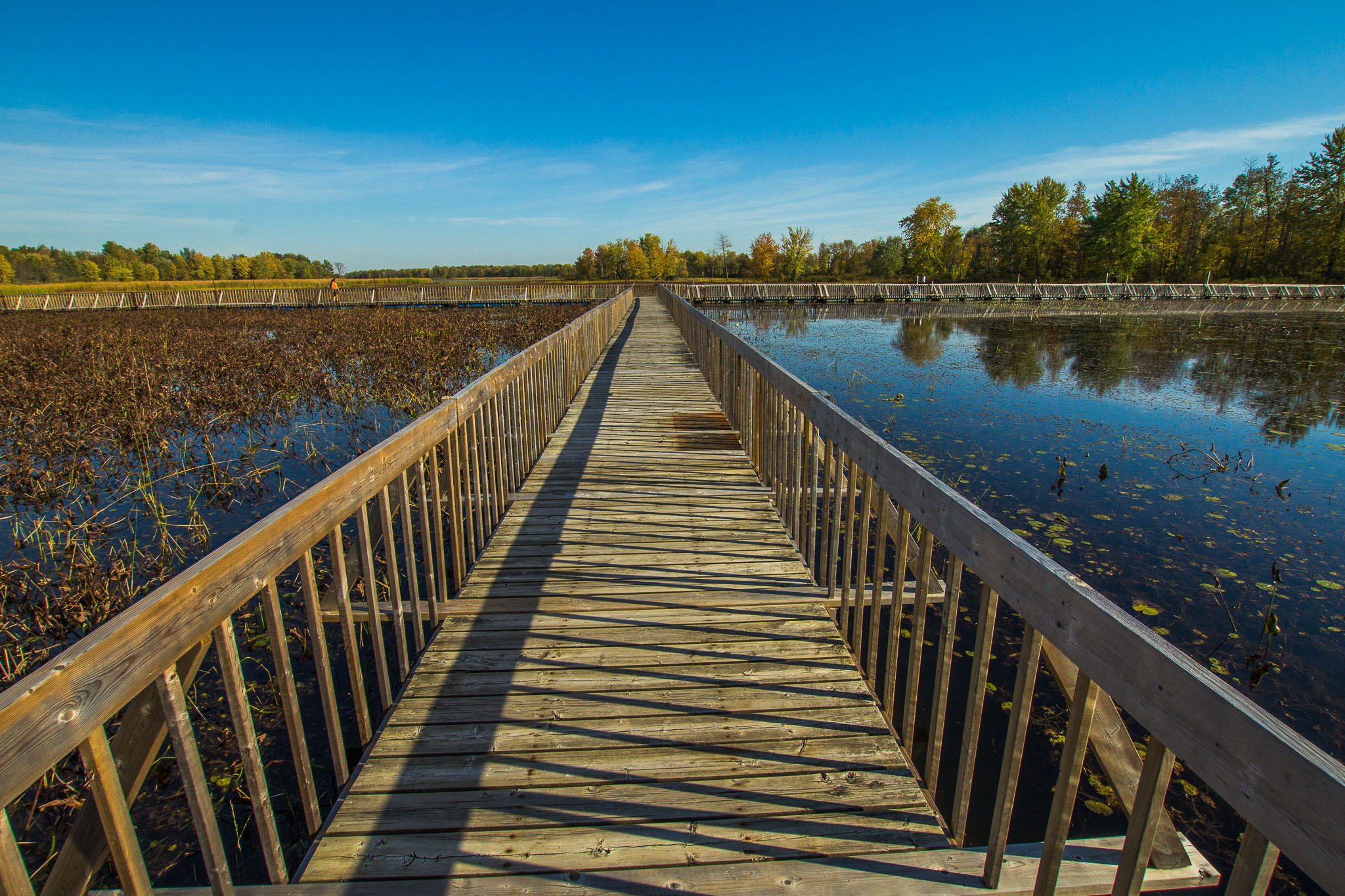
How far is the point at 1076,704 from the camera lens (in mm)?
1424

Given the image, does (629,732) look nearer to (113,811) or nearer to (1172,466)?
(113,811)

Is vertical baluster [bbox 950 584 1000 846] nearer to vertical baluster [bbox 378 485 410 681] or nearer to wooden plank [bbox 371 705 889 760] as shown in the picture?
wooden plank [bbox 371 705 889 760]

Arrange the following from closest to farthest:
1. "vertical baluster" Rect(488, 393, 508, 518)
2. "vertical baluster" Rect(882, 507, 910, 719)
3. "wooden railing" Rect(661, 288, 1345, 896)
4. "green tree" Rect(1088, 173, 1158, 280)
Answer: "wooden railing" Rect(661, 288, 1345, 896), "vertical baluster" Rect(882, 507, 910, 719), "vertical baluster" Rect(488, 393, 508, 518), "green tree" Rect(1088, 173, 1158, 280)

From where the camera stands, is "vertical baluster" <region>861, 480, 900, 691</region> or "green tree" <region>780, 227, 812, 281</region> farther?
"green tree" <region>780, 227, 812, 281</region>

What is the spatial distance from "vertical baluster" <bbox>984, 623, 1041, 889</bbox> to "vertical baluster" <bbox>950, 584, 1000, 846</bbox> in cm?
10

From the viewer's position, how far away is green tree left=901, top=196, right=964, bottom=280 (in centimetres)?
6178

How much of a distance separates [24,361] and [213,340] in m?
4.97

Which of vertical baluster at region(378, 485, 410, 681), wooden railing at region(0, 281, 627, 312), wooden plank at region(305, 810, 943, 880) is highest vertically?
wooden railing at region(0, 281, 627, 312)

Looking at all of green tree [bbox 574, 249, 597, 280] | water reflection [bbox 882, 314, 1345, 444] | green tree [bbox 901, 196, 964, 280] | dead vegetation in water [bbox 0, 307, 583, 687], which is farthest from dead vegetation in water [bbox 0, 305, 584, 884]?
green tree [bbox 574, 249, 597, 280]

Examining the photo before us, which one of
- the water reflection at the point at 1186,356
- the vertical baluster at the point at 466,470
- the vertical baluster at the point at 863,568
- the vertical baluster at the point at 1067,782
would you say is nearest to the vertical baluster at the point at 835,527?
the vertical baluster at the point at 863,568

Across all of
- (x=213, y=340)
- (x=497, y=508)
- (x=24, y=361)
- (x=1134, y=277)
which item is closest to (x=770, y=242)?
(x=1134, y=277)

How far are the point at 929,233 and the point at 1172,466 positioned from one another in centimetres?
6124

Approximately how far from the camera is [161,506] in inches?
248

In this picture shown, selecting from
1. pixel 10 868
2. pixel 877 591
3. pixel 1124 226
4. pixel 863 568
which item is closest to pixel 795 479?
pixel 863 568
